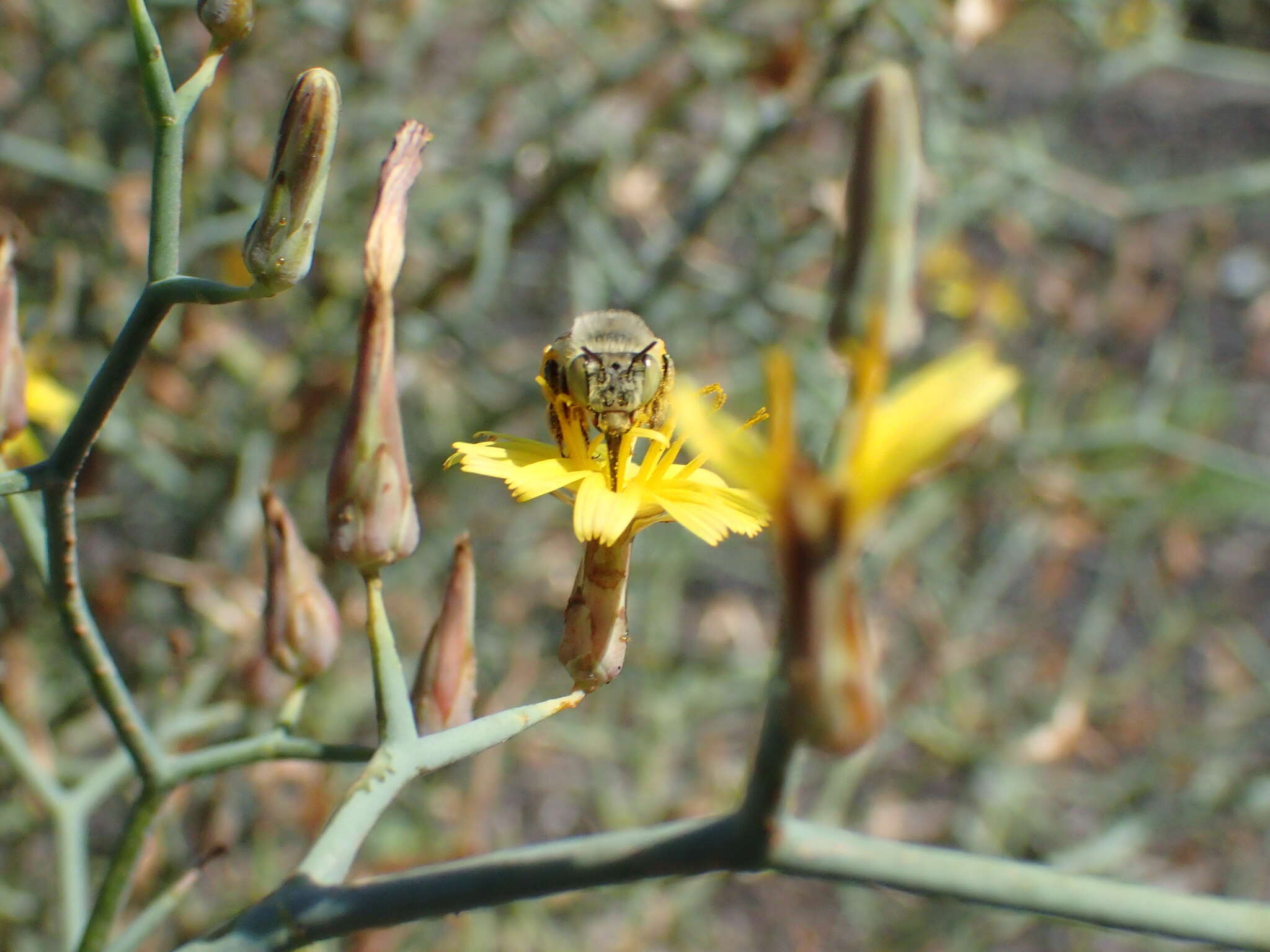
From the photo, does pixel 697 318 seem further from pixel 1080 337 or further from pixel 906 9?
pixel 1080 337

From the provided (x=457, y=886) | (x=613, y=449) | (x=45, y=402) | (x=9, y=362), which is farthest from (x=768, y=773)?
(x=45, y=402)


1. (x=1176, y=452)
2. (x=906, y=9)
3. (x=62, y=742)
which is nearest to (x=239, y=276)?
(x=62, y=742)

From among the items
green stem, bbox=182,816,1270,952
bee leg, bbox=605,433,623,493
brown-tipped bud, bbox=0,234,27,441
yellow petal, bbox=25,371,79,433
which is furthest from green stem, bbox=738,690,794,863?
yellow petal, bbox=25,371,79,433

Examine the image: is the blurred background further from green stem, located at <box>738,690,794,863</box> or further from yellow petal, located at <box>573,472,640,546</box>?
green stem, located at <box>738,690,794,863</box>

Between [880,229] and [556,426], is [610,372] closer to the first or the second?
[556,426]

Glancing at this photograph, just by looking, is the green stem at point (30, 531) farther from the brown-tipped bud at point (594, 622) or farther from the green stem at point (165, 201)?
the brown-tipped bud at point (594, 622)

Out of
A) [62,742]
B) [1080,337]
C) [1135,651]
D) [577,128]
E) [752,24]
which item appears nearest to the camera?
[62,742]
